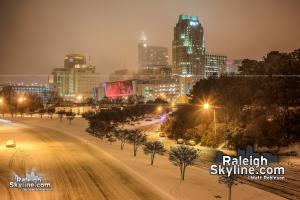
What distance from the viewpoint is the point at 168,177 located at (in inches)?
1060

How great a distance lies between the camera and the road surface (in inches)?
889

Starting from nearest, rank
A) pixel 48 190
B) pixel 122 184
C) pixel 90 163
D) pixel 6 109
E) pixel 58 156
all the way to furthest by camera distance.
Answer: pixel 48 190 → pixel 122 184 → pixel 90 163 → pixel 58 156 → pixel 6 109

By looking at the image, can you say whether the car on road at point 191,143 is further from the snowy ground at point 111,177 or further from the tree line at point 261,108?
the snowy ground at point 111,177

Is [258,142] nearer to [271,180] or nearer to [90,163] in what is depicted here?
[271,180]

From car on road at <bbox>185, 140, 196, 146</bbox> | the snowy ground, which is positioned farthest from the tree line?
the snowy ground

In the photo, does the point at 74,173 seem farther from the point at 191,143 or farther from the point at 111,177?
the point at 191,143

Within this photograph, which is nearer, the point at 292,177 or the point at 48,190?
the point at 48,190

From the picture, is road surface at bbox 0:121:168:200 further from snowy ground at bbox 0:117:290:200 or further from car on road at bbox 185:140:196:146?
car on road at bbox 185:140:196:146

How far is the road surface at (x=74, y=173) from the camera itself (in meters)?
22.6

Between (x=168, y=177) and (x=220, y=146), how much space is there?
1112 inches

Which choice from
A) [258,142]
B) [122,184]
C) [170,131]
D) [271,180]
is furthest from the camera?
[170,131]

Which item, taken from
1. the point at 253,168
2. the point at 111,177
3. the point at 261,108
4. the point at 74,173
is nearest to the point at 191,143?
the point at 261,108

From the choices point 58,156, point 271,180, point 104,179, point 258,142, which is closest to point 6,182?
point 104,179

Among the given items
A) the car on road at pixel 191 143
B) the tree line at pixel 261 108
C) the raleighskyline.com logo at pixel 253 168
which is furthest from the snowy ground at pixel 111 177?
the car on road at pixel 191 143
